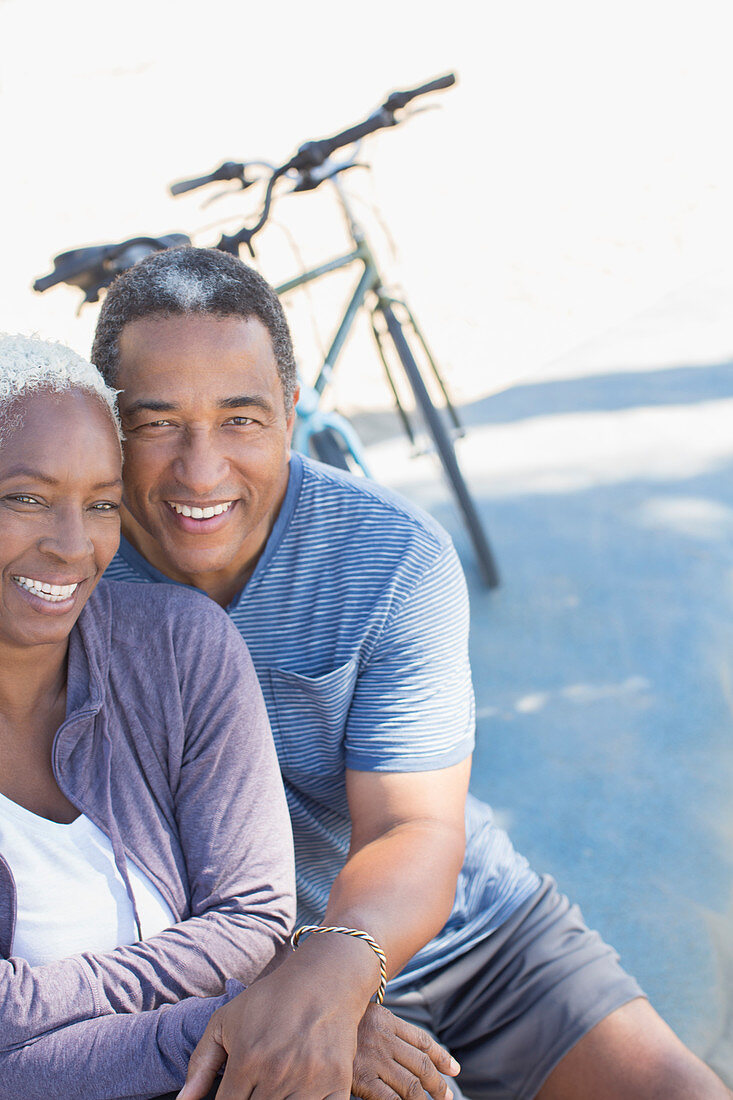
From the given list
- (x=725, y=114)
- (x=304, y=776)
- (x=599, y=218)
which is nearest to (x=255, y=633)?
(x=304, y=776)

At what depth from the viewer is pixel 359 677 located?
173 centimetres

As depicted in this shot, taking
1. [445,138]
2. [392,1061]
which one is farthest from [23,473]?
[445,138]

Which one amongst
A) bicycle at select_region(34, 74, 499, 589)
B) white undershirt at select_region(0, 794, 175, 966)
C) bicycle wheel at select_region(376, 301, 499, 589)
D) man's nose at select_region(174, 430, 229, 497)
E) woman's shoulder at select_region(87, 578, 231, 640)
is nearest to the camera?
white undershirt at select_region(0, 794, 175, 966)

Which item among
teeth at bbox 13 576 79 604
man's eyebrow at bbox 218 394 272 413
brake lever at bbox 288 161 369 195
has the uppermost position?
brake lever at bbox 288 161 369 195

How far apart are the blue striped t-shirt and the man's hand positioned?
0.42m

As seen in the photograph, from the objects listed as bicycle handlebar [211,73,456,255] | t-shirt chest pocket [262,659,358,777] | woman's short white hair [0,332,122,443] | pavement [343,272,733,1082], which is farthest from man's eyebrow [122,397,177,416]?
pavement [343,272,733,1082]

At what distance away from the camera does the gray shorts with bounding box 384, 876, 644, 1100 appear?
167 centimetres

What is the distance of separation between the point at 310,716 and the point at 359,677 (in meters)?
0.10

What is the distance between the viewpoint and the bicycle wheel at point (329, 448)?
2.88 metres

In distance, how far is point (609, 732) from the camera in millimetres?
3053

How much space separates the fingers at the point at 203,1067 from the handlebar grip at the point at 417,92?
2449 mm

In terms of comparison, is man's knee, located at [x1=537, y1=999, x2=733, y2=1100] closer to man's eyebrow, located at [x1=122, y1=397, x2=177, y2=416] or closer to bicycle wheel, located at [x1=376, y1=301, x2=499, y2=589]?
man's eyebrow, located at [x1=122, y1=397, x2=177, y2=416]

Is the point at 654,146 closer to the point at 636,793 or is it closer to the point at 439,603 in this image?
the point at 636,793

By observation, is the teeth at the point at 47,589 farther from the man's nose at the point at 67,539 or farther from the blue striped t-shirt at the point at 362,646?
the blue striped t-shirt at the point at 362,646
